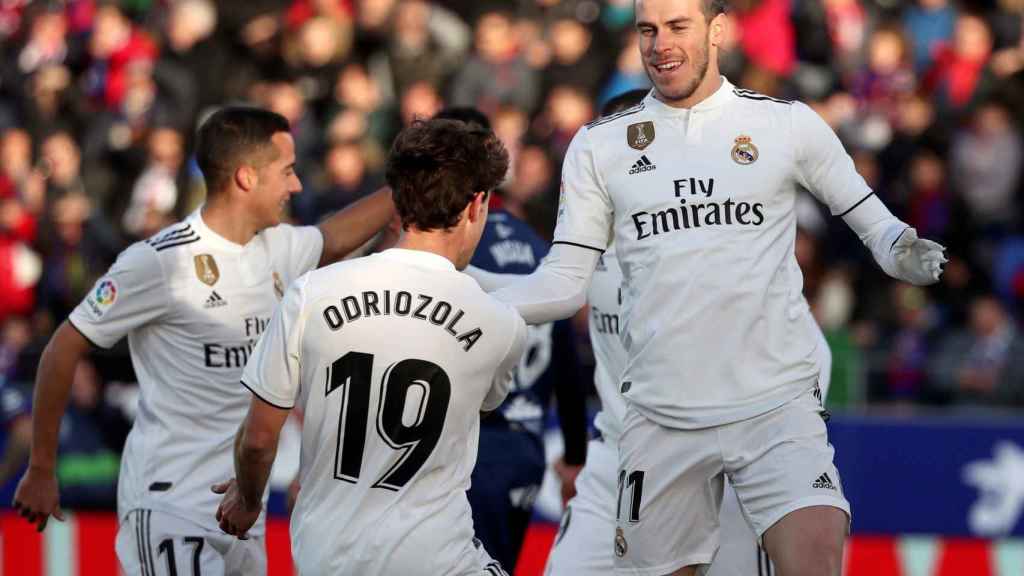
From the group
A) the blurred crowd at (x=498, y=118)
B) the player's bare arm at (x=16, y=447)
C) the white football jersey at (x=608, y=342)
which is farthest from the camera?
the blurred crowd at (x=498, y=118)

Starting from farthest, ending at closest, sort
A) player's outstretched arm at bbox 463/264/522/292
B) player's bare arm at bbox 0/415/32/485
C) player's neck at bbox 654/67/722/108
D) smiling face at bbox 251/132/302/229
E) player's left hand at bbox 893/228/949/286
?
1. player's bare arm at bbox 0/415/32/485
2. player's outstretched arm at bbox 463/264/522/292
3. smiling face at bbox 251/132/302/229
4. player's neck at bbox 654/67/722/108
5. player's left hand at bbox 893/228/949/286

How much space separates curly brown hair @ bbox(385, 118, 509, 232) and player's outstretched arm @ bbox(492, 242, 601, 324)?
614 mm

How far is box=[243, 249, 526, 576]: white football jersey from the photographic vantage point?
16.6 feet

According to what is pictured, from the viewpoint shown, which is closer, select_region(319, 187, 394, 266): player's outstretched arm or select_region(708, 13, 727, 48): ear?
select_region(708, 13, 727, 48): ear

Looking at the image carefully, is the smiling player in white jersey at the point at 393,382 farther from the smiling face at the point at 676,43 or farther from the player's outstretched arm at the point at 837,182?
the player's outstretched arm at the point at 837,182

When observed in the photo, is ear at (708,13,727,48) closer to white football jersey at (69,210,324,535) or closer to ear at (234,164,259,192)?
ear at (234,164,259,192)

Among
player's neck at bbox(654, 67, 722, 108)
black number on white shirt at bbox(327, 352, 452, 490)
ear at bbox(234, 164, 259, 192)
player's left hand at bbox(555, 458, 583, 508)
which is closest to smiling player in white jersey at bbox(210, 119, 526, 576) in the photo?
black number on white shirt at bbox(327, 352, 452, 490)

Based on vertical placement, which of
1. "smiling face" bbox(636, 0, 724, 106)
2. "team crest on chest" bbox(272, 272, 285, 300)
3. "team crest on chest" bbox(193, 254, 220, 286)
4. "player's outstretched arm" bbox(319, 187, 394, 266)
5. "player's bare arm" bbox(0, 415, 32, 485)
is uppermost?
"smiling face" bbox(636, 0, 724, 106)

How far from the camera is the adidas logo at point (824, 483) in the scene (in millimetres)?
5699

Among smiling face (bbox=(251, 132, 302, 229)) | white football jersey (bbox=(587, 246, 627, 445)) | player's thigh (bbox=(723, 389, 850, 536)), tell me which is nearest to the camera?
player's thigh (bbox=(723, 389, 850, 536))

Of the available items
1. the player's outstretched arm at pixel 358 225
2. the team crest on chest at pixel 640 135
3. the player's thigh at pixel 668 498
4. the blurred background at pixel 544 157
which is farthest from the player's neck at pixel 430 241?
the blurred background at pixel 544 157

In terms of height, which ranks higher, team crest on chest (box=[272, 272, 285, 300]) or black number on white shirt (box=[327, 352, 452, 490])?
team crest on chest (box=[272, 272, 285, 300])

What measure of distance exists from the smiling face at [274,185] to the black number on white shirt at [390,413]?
1803 mm

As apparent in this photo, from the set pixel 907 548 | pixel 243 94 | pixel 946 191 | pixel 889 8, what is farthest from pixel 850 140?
pixel 243 94
